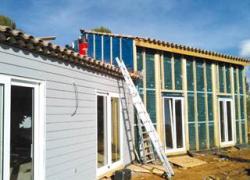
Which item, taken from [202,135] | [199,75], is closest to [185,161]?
[202,135]

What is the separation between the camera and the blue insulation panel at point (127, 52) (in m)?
13.2

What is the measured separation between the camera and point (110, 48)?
44.9 feet

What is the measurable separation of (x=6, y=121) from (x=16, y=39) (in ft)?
4.10

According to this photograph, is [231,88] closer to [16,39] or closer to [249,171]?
[249,171]

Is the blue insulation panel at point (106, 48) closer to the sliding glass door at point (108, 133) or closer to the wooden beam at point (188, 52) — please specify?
the wooden beam at point (188, 52)

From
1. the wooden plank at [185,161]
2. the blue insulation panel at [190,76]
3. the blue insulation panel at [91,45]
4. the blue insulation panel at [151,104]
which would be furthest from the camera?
the blue insulation panel at [190,76]

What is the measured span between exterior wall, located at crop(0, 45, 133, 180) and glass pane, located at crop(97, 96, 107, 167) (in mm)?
349

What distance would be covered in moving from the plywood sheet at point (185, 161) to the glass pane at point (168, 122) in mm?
663

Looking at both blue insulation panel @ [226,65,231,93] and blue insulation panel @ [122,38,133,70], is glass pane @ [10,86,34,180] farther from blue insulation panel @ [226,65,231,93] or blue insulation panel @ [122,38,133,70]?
blue insulation panel @ [226,65,231,93]

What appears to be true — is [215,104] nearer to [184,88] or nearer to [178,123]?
[184,88]

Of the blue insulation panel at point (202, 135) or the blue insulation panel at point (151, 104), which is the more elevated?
the blue insulation panel at point (151, 104)

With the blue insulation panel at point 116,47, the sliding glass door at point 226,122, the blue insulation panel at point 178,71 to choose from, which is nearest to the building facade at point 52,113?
the blue insulation panel at point 116,47

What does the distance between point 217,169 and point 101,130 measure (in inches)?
180

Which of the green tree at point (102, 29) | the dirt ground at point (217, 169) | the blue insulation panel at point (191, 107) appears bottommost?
the dirt ground at point (217, 169)
